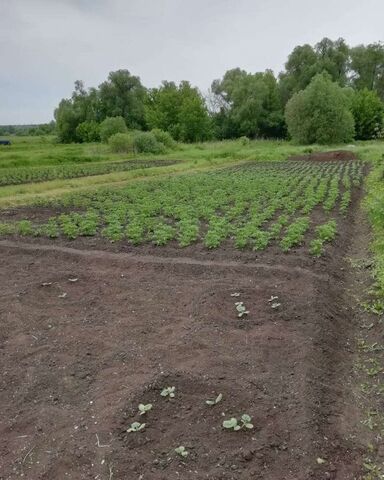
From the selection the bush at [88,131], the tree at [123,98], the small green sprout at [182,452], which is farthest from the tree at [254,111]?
the small green sprout at [182,452]

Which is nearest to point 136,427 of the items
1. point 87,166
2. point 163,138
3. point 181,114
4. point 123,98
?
point 87,166

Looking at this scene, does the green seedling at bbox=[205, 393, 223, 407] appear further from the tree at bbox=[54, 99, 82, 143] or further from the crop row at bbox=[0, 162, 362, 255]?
the tree at bbox=[54, 99, 82, 143]

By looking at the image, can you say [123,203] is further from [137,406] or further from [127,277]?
[137,406]

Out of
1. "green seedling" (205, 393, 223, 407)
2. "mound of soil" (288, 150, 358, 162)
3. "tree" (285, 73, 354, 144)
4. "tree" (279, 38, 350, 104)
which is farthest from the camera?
"tree" (279, 38, 350, 104)

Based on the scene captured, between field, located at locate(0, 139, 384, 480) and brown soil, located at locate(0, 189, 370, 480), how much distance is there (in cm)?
2

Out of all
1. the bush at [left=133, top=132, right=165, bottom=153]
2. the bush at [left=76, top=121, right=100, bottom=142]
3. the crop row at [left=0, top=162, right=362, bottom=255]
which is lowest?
the crop row at [left=0, top=162, right=362, bottom=255]

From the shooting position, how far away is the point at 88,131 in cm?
6881

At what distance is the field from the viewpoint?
401cm

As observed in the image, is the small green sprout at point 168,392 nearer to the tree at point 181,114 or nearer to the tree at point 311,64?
the tree at point 181,114

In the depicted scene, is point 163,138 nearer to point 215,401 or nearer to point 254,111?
point 254,111

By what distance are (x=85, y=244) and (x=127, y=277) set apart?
293cm

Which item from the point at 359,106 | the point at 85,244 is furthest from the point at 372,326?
the point at 359,106

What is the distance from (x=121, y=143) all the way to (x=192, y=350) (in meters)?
42.5

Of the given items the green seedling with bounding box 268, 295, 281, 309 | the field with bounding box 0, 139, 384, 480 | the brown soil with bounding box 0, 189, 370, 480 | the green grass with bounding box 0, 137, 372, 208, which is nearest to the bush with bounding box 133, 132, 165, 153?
the green grass with bounding box 0, 137, 372, 208
